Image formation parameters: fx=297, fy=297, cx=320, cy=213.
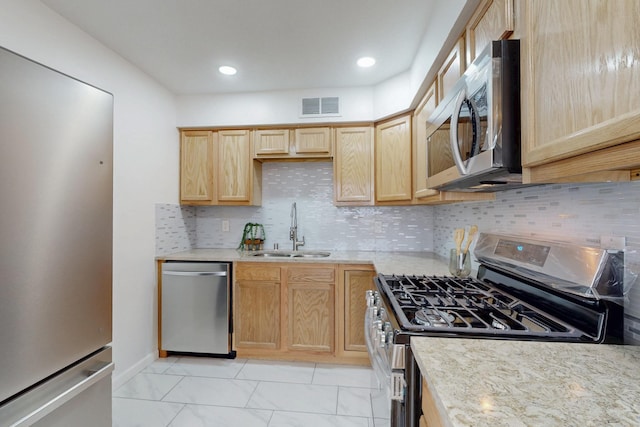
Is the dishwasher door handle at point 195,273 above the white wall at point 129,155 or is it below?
below

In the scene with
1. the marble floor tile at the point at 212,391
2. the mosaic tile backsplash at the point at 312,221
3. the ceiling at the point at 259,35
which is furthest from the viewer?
the mosaic tile backsplash at the point at 312,221

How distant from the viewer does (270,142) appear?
112 inches

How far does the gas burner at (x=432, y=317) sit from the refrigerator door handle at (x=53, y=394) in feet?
3.80

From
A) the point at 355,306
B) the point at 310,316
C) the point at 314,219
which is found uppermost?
the point at 314,219

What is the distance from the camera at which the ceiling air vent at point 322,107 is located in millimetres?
2725

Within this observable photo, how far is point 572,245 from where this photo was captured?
1.01m

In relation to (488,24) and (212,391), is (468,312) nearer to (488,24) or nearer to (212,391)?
(488,24)

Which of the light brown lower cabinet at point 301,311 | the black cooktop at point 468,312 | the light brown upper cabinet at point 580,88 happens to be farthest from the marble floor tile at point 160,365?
the light brown upper cabinet at point 580,88

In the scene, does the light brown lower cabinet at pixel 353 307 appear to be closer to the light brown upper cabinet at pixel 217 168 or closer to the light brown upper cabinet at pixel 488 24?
the light brown upper cabinet at pixel 217 168

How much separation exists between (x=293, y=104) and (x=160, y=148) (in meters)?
1.25

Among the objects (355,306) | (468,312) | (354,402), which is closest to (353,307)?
(355,306)

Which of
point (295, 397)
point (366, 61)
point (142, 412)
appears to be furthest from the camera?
A: point (366, 61)

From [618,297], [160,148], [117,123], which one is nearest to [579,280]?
[618,297]

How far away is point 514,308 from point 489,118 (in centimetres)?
73
